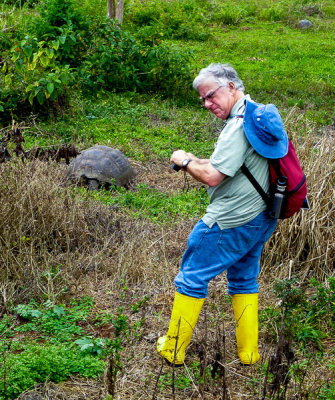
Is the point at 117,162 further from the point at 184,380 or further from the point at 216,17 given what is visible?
the point at 216,17

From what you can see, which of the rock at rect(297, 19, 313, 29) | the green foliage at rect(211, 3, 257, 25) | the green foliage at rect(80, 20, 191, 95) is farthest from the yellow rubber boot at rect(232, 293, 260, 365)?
the rock at rect(297, 19, 313, 29)

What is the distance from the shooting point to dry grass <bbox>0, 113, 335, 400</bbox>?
4301 mm

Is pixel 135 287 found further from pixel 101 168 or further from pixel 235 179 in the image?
pixel 101 168

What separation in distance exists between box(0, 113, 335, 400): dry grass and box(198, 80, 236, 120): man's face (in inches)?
60.3

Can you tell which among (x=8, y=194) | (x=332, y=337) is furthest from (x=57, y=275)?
(x=332, y=337)

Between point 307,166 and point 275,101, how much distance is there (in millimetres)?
5584

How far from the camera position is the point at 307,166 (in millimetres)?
5078

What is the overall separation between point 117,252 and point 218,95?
2.21 meters

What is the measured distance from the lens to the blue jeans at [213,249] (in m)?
3.29

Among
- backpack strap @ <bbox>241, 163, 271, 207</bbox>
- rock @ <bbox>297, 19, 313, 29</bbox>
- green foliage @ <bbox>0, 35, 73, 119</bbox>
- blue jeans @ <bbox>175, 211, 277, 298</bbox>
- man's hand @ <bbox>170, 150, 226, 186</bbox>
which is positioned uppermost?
man's hand @ <bbox>170, 150, 226, 186</bbox>

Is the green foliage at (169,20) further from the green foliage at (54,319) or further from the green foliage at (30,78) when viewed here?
the green foliage at (54,319)

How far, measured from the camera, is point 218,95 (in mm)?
3209

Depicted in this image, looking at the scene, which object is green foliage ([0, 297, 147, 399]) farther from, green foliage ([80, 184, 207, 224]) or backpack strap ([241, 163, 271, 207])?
green foliage ([80, 184, 207, 224])

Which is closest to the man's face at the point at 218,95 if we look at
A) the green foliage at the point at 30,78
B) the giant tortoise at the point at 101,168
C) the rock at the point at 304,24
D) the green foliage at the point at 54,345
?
the green foliage at the point at 54,345
